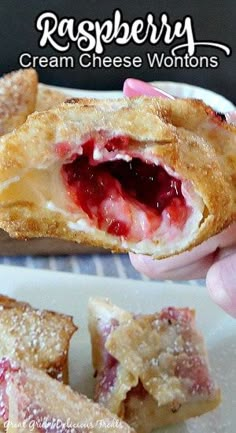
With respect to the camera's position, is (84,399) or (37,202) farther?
(84,399)

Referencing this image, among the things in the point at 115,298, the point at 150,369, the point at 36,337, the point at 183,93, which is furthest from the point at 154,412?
the point at 183,93

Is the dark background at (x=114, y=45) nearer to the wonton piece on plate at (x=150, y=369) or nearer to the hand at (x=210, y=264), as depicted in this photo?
the hand at (x=210, y=264)

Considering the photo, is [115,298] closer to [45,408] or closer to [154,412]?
[154,412]

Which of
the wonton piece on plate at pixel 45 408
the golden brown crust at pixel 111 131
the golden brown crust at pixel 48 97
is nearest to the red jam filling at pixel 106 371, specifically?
the wonton piece on plate at pixel 45 408

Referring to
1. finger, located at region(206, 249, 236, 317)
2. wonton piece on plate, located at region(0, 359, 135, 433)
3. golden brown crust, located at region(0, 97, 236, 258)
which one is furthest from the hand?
wonton piece on plate, located at region(0, 359, 135, 433)

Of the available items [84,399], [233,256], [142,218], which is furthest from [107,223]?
[84,399]

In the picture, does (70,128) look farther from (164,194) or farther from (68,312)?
(68,312)

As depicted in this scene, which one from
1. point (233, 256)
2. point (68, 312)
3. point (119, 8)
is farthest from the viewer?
point (119, 8)
